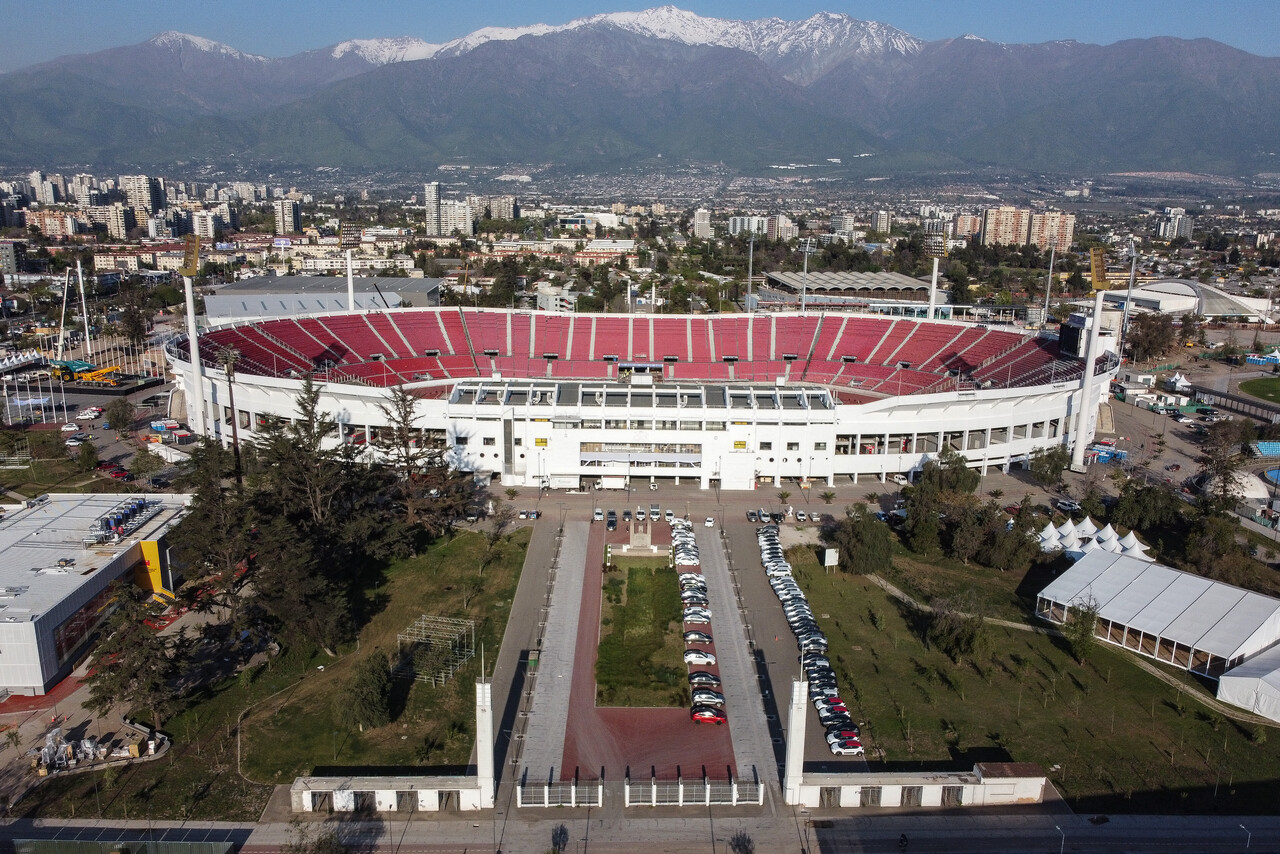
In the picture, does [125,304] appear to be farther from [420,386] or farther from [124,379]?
[420,386]

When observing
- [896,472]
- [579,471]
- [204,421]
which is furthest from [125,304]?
[896,472]

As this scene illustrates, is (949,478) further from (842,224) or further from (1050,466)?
(842,224)

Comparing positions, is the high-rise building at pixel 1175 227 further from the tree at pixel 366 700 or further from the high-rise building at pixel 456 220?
the tree at pixel 366 700

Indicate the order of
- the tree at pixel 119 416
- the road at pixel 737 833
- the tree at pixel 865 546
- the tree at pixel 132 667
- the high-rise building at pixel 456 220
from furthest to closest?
the high-rise building at pixel 456 220 → the tree at pixel 119 416 → the tree at pixel 865 546 → the tree at pixel 132 667 → the road at pixel 737 833

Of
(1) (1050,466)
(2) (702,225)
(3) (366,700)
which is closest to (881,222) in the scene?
(2) (702,225)

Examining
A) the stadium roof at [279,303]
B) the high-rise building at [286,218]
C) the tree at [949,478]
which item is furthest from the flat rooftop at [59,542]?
the high-rise building at [286,218]

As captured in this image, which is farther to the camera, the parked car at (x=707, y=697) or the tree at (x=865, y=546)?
the tree at (x=865, y=546)

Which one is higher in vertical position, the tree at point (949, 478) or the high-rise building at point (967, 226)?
the high-rise building at point (967, 226)
